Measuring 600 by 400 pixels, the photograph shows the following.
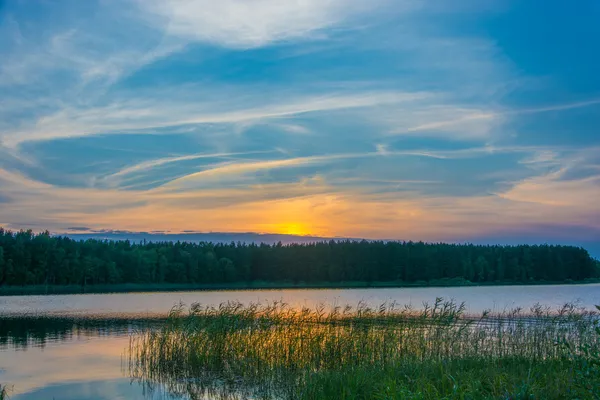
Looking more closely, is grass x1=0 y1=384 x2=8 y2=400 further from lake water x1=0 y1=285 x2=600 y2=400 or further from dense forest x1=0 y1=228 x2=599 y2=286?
dense forest x1=0 y1=228 x2=599 y2=286

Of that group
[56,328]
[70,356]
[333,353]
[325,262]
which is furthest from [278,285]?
[333,353]

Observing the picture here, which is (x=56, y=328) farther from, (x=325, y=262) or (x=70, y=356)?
(x=325, y=262)

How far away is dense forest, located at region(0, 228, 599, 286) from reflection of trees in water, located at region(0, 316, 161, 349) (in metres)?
66.7

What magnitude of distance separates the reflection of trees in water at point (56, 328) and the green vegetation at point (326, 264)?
66789 mm

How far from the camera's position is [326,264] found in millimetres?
127250

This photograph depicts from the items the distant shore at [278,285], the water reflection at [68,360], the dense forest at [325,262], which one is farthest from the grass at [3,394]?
the dense forest at [325,262]

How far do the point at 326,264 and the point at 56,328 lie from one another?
91.6m

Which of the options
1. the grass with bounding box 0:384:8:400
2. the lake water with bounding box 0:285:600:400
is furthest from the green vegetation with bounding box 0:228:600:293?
the grass with bounding box 0:384:8:400

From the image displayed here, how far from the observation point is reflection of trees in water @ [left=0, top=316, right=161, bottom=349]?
106 ft

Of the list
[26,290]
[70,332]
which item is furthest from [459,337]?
[26,290]

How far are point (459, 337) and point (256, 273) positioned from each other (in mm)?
111090

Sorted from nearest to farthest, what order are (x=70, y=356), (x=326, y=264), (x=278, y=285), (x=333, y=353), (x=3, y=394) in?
(x=3, y=394)
(x=333, y=353)
(x=70, y=356)
(x=278, y=285)
(x=326, y=264)

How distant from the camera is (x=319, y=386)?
14.2 metres

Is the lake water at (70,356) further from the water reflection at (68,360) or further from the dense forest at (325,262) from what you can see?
the dense forest at (325,262)
